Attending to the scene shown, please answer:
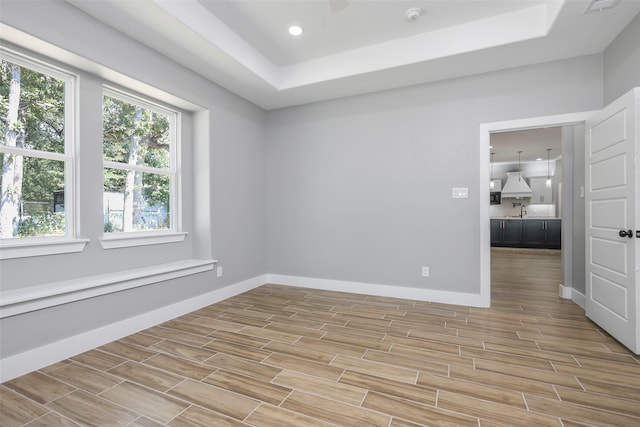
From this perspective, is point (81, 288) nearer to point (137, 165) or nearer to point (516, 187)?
point (137, 165)

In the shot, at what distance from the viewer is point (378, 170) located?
3.96 metres

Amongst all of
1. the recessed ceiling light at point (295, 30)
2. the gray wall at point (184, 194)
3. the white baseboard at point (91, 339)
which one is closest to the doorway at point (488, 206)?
the recessed ceiling light at point (295, 30)

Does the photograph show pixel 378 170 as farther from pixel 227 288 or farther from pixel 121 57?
pixel 121 57

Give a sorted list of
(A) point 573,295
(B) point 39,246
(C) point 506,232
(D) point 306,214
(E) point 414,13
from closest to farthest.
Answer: (B) point 39,246 < (E) point 414,13 < (A) point 573,295 < (D) point 306,214 < (C) point 506,232

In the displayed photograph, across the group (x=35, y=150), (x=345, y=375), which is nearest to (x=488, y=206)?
(x=345, y=375)

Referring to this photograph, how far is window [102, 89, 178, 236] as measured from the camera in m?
2.87

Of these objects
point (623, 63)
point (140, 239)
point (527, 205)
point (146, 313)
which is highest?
point (623, 63)

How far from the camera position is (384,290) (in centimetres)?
393

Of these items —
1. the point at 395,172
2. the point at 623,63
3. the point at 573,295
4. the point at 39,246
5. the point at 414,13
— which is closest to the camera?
the point at 39,246

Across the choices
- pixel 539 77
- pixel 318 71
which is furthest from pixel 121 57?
pixel 539 77

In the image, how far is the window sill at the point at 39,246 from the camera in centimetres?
210

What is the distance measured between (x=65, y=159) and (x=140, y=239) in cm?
94

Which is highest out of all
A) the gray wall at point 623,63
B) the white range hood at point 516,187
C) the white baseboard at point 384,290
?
the gray wall at point 623,63

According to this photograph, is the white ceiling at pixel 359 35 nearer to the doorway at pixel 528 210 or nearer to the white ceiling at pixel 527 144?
the doorway at pixel 528 210
